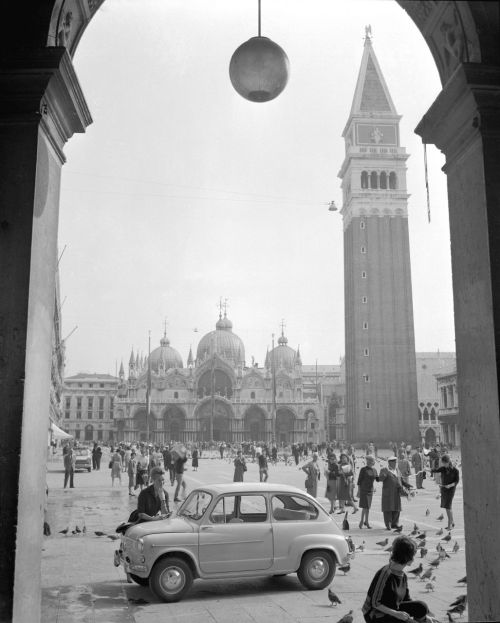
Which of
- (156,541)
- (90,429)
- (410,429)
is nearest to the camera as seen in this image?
(156,541)

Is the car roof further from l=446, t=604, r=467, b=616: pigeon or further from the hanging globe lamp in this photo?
the hanging globe lamp

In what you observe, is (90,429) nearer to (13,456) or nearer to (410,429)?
(410,429)

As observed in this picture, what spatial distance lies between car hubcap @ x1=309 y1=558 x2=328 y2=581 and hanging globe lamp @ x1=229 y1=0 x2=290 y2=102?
5.92m

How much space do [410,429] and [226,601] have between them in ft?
203

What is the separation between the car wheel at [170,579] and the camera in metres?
8.12

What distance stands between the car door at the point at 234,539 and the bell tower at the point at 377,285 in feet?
197

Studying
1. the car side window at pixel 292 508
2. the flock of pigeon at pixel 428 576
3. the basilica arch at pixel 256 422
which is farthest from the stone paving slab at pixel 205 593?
the basilica arch at pixel 256 422

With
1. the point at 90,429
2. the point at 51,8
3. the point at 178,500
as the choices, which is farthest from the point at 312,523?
the point at 90,429

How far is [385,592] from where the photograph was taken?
450cm

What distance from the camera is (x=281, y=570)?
8609 millimetres

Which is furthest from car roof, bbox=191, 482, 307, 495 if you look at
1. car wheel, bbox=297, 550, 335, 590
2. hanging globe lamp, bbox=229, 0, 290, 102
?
hanging globe lamp, bbox=229, 0, 290, 102

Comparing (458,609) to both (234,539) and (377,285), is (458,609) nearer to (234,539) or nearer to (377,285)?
(234,539)

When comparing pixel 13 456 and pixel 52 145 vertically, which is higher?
pixel 52 145

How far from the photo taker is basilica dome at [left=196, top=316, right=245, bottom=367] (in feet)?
339
